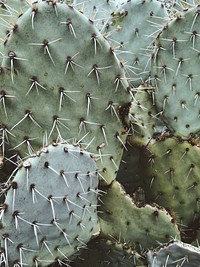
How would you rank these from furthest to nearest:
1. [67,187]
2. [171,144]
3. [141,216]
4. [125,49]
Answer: [125,49], [171,144], [141,216], [67,187]

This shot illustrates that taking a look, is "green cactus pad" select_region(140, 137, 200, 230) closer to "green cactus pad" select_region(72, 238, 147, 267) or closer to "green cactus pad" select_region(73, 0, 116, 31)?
"green cactus pad" select_region(72, 238, 147, 267)

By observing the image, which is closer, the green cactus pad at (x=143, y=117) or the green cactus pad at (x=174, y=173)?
the green cactus pad at (x=174, y=173)

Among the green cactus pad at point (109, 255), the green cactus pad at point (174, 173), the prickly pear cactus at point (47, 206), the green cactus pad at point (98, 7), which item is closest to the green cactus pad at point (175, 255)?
Answer: the green cactus pad at point (109, 255)

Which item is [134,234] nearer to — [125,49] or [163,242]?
[163,242]

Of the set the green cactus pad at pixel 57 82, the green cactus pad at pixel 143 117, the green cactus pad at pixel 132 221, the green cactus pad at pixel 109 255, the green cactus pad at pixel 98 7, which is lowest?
the green cactus pad at pixel 109 255

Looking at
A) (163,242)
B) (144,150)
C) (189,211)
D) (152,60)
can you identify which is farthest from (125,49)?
(163,242)

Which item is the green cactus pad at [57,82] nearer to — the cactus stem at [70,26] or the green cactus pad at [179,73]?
the cactus stem at [70,26]

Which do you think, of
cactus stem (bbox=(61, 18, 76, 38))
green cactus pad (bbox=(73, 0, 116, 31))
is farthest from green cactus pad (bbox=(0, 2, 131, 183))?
A: green cactus pad (bbox=(73, 0, 116, 31))
